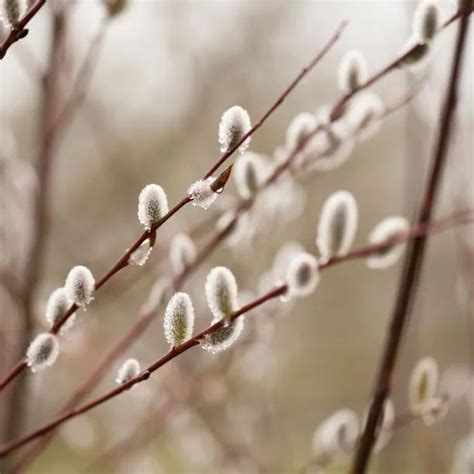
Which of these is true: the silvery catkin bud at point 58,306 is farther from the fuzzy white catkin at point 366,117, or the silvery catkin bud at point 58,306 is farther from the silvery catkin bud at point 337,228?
the fuzzy white catkin at point 366,117

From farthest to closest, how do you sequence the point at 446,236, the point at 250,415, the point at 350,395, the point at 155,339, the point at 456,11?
the point at 446,236 < the point at 350,395 < the point at 155,339 < the point at 250,415 < the point at 456,11

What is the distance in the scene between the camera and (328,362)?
272 centimetres

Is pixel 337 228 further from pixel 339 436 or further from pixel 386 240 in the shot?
pixel 339 436

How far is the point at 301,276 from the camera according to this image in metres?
0.45

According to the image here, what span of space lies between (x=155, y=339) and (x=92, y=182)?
4.20 feet

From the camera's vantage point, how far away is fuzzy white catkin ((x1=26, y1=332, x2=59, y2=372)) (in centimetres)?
41

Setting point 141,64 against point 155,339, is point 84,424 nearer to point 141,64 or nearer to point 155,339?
point 155,339

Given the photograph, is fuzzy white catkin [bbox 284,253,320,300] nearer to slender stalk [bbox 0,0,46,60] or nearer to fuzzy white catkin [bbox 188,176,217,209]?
fuzzy white catkin [bbox 188,176,217,209]

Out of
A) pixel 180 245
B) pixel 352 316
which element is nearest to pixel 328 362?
pixel 352 316

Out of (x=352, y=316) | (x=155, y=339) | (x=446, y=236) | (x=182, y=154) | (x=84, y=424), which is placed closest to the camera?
(x=84, y=424)

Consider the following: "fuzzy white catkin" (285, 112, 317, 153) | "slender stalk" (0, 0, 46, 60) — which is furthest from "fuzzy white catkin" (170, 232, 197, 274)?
"slender stalk" (0, 0, 46, 60)

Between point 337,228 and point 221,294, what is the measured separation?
112mm

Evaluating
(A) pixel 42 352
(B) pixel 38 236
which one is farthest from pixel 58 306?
(B) pixel 38 236

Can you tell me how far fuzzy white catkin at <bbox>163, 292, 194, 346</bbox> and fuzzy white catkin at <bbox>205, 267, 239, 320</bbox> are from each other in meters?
0.02
